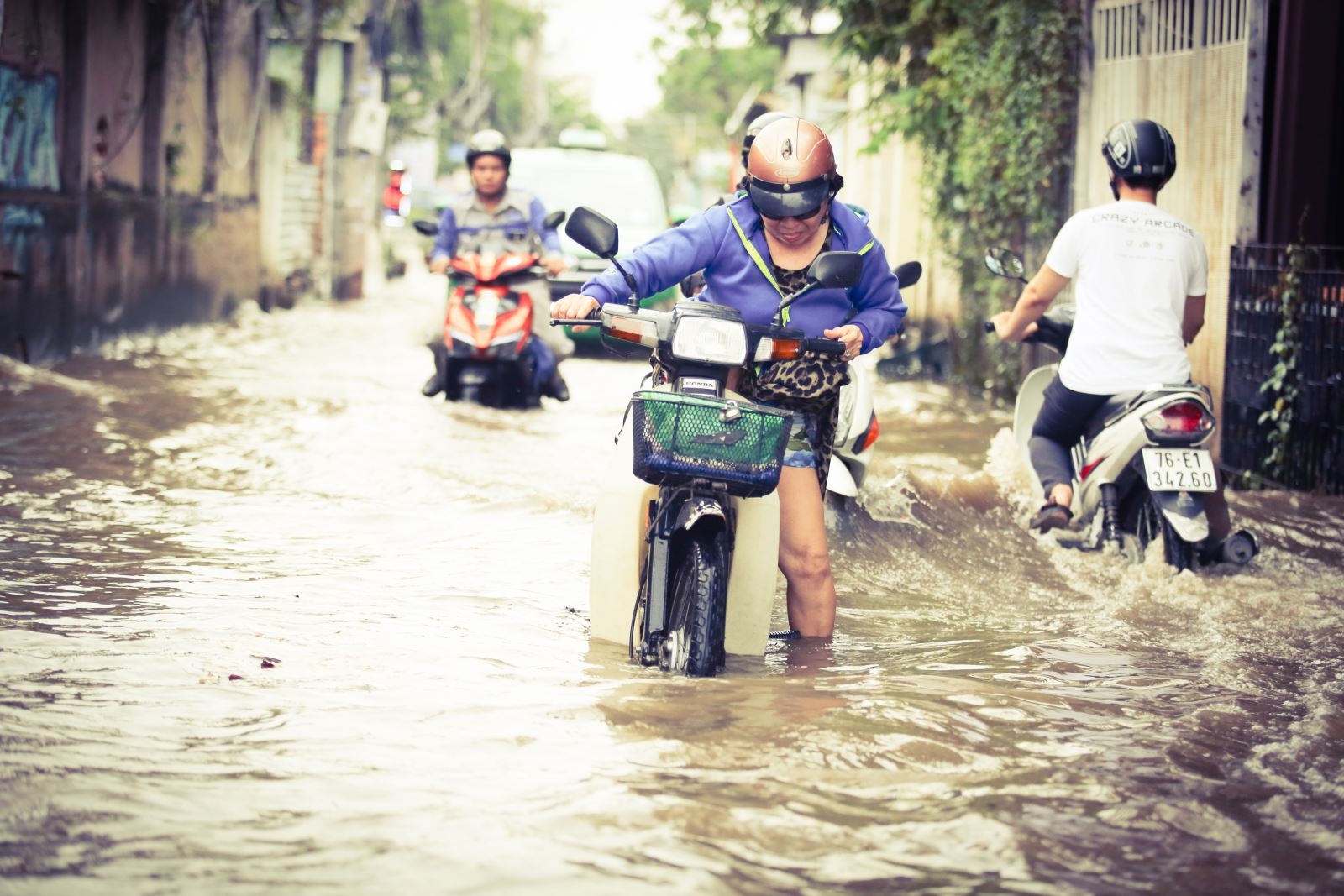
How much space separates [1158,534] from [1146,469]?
37cm

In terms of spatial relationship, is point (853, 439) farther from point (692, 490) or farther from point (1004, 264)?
point (692, 490)

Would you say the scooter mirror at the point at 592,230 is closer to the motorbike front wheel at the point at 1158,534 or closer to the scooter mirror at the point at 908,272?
the scooter mirror at the point at 908,272

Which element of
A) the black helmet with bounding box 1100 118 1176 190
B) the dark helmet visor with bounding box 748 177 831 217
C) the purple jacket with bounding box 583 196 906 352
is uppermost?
the black helmet with bounding box 1100 118 1176 190

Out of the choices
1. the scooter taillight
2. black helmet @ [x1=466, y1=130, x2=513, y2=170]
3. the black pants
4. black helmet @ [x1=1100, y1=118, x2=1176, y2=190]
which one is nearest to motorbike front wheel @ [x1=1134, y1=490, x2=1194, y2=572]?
the scooter taillight

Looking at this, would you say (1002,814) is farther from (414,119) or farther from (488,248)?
(414,119)

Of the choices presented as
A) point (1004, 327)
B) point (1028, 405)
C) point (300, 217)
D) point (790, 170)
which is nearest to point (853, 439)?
point (1028, 405)

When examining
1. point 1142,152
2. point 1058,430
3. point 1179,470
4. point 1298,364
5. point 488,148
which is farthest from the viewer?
point 488,148

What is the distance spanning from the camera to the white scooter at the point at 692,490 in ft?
14.8

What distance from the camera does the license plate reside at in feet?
20.4

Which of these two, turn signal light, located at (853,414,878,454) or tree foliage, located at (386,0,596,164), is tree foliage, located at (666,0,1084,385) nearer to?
turn signal light, located at (853,414,878,454)

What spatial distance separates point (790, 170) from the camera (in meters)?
4.91

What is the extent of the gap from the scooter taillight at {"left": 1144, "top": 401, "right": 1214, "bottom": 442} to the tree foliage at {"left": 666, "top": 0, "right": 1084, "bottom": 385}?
5956mm

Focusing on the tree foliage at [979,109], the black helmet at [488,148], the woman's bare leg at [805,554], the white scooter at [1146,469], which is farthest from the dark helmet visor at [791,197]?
the tree foliage at [979,109]

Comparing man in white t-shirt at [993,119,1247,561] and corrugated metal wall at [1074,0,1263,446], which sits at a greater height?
corrugated metal wall at [1074,0,1263,446]
